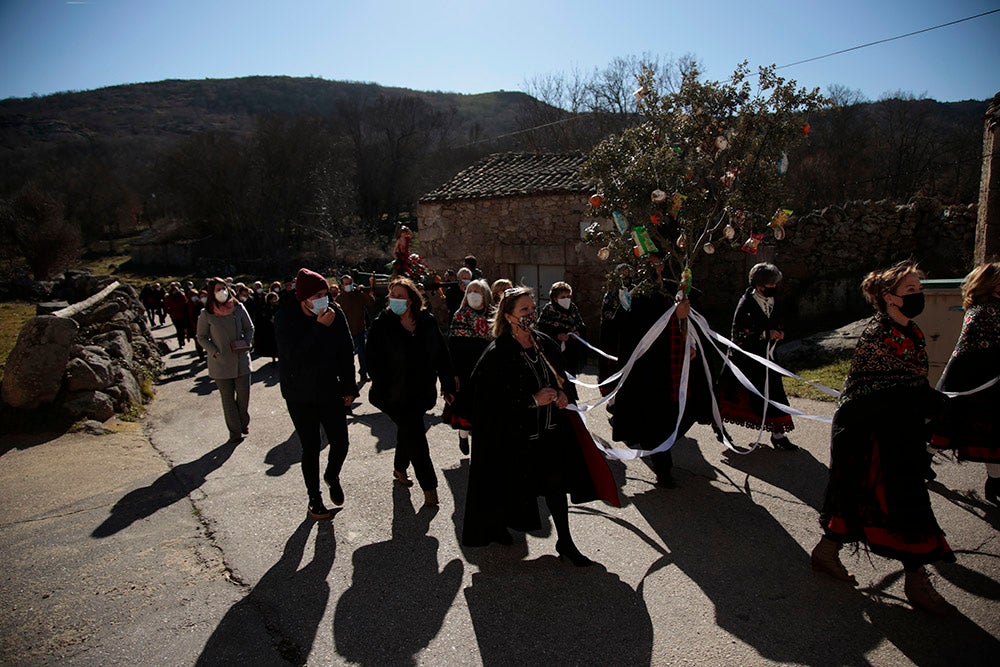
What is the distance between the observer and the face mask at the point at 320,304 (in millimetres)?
4543

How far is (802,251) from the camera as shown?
1291cm

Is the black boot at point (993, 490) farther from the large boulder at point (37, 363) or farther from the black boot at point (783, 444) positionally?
the large boulder at point (37, 363)

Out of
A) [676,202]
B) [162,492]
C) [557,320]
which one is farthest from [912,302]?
[162,492]

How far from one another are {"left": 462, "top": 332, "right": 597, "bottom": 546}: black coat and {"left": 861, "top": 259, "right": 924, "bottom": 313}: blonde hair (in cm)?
197

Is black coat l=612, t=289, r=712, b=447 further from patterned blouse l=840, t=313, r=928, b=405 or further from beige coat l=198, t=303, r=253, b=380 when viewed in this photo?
beige coat l=198, t=303, r=253, b=380

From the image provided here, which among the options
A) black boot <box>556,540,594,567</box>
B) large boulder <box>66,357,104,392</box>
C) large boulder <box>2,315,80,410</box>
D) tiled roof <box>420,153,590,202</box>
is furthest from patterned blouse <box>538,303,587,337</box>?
tiled roof <box>420,153,590,202</box>

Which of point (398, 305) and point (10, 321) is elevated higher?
point (398, 305)

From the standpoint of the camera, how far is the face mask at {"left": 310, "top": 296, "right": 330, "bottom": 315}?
14.9ft

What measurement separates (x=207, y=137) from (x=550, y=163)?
31.2m

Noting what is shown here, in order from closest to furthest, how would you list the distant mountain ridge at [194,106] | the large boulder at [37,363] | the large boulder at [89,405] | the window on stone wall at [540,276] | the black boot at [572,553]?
the black boot at [572,553], the large boulder at [37,363], the large boulder at [89,405], the window on stone wall at [540,276], the distant mountain ridge at [194,106]

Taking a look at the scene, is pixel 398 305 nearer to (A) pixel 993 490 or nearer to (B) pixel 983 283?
(B) pixel 983 283

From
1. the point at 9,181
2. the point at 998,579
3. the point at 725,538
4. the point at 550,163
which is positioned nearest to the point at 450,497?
the point at 725,538

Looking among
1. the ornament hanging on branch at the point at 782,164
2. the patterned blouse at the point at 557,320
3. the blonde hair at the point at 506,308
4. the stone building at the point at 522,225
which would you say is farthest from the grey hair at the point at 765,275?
the stone building at the point at 522,225

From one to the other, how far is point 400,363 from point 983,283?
460cm
